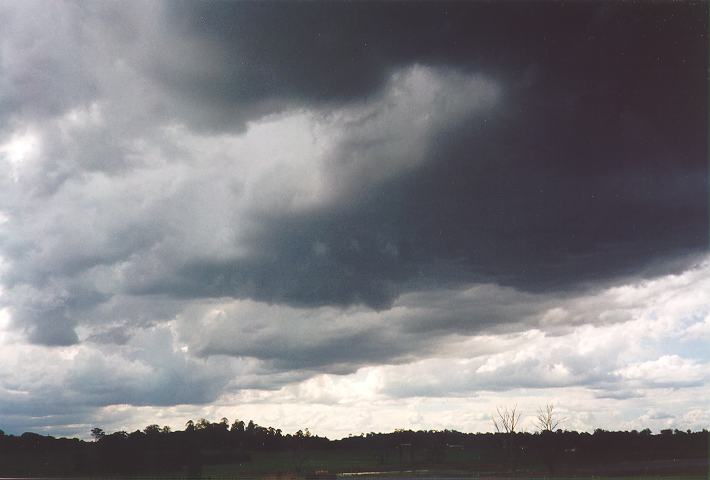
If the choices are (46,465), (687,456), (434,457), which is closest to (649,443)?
(687,456)

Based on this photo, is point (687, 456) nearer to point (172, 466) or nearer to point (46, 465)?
point (172, 466)

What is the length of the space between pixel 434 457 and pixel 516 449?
23.5 metres

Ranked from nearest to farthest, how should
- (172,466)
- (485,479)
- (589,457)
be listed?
(485,479) < (172,466) < (589,457)

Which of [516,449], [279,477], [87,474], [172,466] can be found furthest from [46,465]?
[516,449]

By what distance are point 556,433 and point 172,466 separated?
7537cm

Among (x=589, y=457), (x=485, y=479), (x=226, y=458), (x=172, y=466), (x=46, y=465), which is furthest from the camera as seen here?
(x=226, y=458)

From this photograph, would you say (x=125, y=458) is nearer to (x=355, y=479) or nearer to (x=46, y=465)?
(x=46, y=465)

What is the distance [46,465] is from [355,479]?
3029 inches

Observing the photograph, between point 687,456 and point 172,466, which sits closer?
→ point 172,466

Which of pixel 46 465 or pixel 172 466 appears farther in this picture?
pixel 46 465

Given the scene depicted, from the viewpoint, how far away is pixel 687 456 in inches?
6634

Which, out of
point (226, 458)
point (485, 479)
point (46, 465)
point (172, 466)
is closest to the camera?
point (485, 479)

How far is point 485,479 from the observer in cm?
10656

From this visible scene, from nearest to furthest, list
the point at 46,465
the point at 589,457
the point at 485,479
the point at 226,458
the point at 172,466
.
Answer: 1. the point at 485,479
2. the point at 172,466
3. the point at 46,465
4. the point at 589,457
5. the point at 226,458
